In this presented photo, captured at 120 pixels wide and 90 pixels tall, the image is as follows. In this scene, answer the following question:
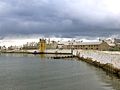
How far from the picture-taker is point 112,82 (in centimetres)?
4178

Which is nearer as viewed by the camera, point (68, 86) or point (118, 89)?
point (118, 89)

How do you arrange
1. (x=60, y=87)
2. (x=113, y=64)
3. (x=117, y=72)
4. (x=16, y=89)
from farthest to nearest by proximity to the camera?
(x=113, y=64) < (x=117, y=72) < (x=60, y=87) < (x=16, y=89)

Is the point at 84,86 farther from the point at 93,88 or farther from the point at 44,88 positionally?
the point at 44,88

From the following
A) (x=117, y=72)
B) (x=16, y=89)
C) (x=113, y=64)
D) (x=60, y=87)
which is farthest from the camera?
(x=113, y=64)

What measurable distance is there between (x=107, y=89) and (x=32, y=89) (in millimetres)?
8377

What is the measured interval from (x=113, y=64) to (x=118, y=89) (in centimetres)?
1840

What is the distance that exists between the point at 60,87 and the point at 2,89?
6.80 m

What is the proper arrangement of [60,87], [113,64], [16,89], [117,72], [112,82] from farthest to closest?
[113,64]
[117,72]
[112,82]
[60,87]
[16,89]

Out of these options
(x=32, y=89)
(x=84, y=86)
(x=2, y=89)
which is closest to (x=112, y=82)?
(x=84, y=86)

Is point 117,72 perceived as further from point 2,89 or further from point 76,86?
point 2,89

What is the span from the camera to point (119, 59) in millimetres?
48969

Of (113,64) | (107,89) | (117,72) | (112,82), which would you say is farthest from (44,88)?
(113,64)

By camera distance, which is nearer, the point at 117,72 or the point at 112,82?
A: the point at 112,82

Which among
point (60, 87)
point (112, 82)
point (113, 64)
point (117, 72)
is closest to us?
point (60, 87)
